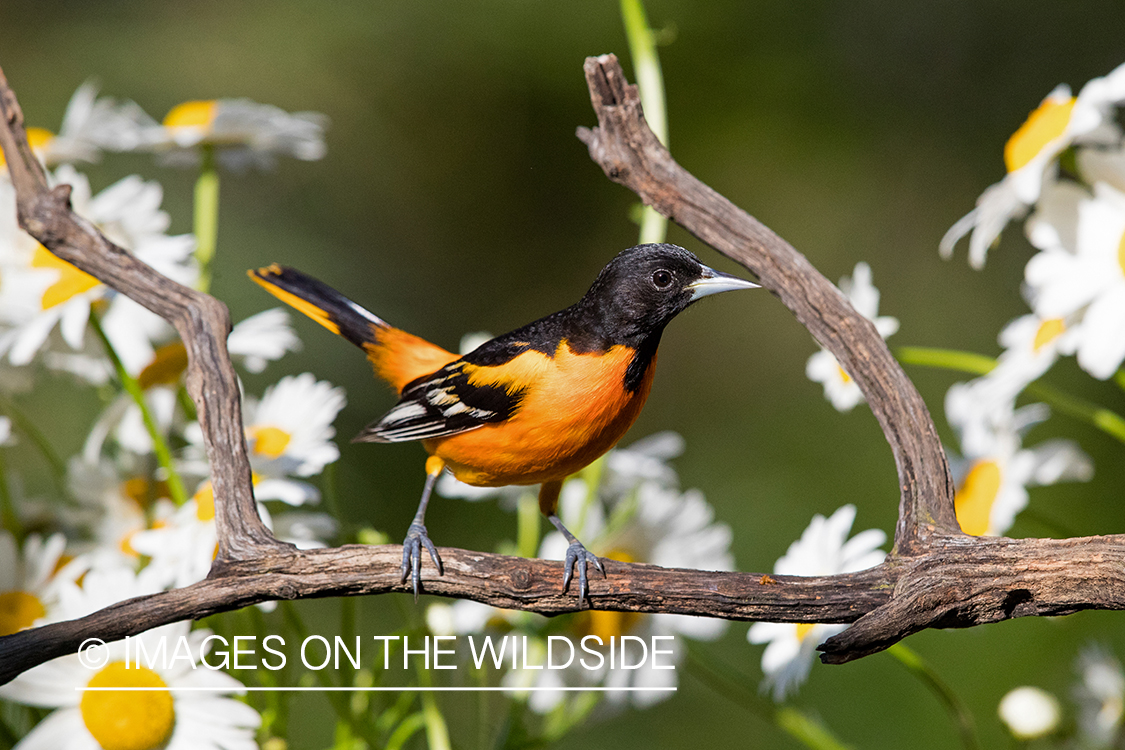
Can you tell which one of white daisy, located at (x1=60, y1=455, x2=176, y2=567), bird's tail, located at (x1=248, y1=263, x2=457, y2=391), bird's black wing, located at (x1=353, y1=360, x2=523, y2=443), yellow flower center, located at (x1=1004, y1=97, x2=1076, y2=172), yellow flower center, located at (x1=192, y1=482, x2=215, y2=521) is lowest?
yellow flower center, located at (x1=192, y1=482, x2=215, y2=521)

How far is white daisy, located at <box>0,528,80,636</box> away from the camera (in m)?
0.69

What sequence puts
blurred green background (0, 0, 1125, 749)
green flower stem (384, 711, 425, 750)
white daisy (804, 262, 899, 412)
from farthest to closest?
1. blurred green background (0, 0, 1125, 749)
2. white daisy (804, 262, 899, 412)
3. green flower stem (384, 711, 425, 750)

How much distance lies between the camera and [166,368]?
0.82 m

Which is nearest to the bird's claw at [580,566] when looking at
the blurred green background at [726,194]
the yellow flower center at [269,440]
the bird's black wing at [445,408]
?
Answer: the bird's black wing at [445,408]

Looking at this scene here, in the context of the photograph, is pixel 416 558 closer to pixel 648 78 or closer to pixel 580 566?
pixel 580 566

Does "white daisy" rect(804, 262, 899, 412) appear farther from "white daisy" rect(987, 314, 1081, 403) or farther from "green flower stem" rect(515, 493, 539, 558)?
"green flower stem" rect(515, 493, 539, 558)

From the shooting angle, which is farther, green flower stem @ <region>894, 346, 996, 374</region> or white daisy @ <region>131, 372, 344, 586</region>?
green flower stem @ <region>894, 346, 996, 374</region>

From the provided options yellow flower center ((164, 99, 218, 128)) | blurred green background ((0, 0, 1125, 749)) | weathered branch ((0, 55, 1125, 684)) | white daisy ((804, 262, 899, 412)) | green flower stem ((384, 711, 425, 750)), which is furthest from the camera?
blurred green background ((0, 0, 1125, 749))

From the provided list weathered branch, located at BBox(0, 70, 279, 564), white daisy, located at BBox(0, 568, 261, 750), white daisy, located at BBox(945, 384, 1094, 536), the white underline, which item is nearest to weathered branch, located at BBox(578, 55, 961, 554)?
white daisy, located at BBox(945, 384, 1094, 536)

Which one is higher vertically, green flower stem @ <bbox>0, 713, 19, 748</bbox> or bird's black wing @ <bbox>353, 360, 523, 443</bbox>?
bird's black wing @ <bbox>353, 360, 523, 443</bbox>

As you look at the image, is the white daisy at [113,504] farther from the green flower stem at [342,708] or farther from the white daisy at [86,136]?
the white daisy at [86,136]

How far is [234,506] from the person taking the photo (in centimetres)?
61

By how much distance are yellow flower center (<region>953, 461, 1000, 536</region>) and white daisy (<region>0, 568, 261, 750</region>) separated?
0.53 metres

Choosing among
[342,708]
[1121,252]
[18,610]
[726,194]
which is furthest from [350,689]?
[726,194]
